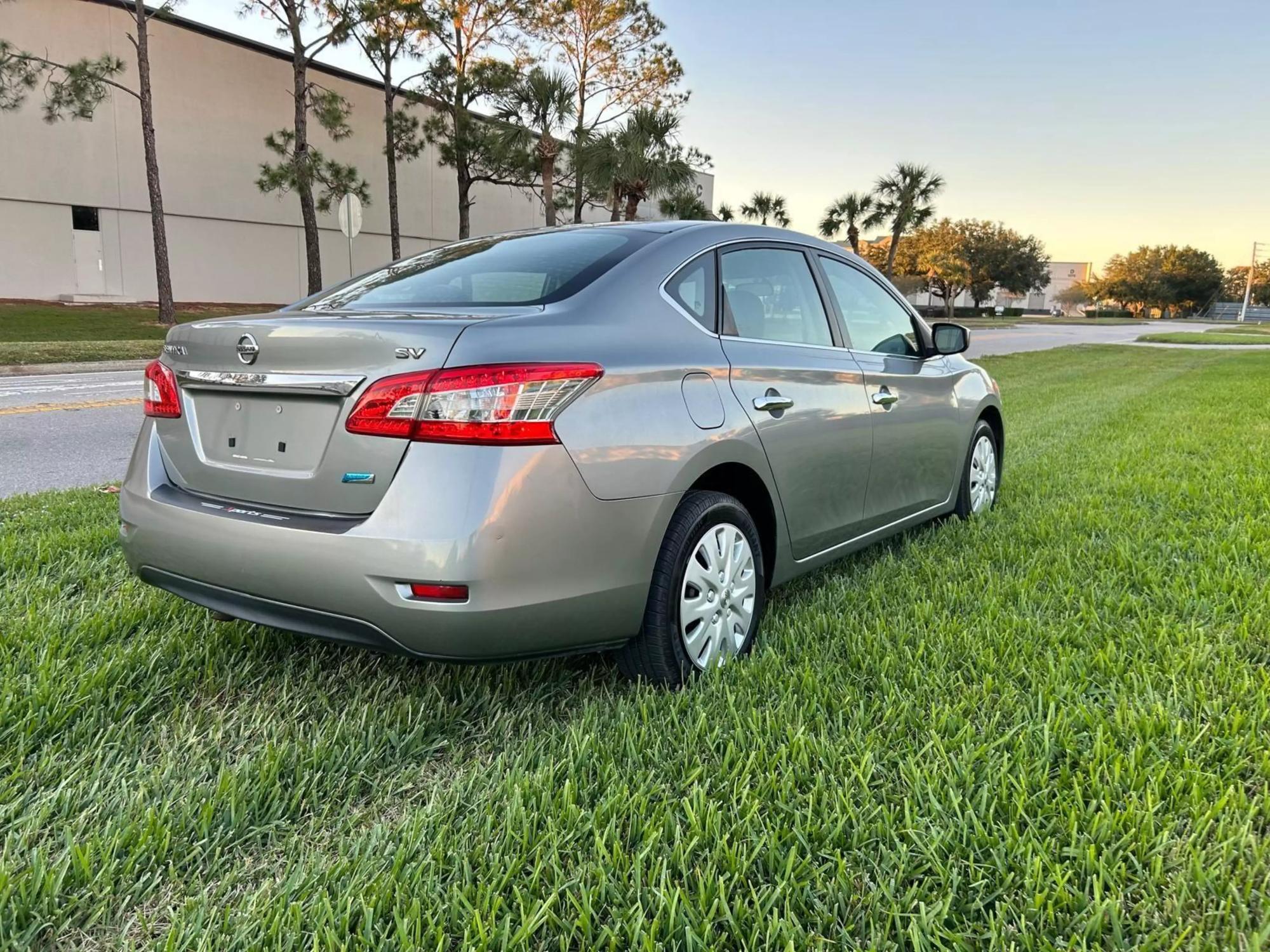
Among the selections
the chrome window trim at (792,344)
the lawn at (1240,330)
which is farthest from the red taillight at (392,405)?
the lawn at (1240,330)

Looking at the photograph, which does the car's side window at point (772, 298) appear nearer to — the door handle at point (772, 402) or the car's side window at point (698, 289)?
the car's side window at point (698, 289)

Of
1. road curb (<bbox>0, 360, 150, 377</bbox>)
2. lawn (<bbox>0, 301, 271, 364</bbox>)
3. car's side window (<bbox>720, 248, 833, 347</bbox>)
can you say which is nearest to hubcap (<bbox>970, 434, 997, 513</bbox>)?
car's side window (<bbox>720, 248, 833, 347</bbox>)

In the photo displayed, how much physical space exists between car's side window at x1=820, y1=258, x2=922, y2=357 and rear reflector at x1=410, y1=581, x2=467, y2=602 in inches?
89.1

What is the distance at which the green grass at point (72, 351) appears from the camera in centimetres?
1496

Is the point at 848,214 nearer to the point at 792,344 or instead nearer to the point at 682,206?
the point at 682,206

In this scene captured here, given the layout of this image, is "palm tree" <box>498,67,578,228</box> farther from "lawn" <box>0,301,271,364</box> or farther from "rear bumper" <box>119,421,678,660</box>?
"rear bumper" <box>119,421,678,660</box>

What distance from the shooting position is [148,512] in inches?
104

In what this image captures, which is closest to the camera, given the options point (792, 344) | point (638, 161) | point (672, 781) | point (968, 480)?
point (672, 781)

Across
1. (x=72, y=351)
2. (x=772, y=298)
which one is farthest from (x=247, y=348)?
(x=72, y=351)

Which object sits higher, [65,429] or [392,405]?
[392,405]

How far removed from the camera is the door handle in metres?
2.94

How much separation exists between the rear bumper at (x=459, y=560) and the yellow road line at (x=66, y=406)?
7.96 m

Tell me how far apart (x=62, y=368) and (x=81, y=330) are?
8367 millimetres

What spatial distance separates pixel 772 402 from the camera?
2.99m
